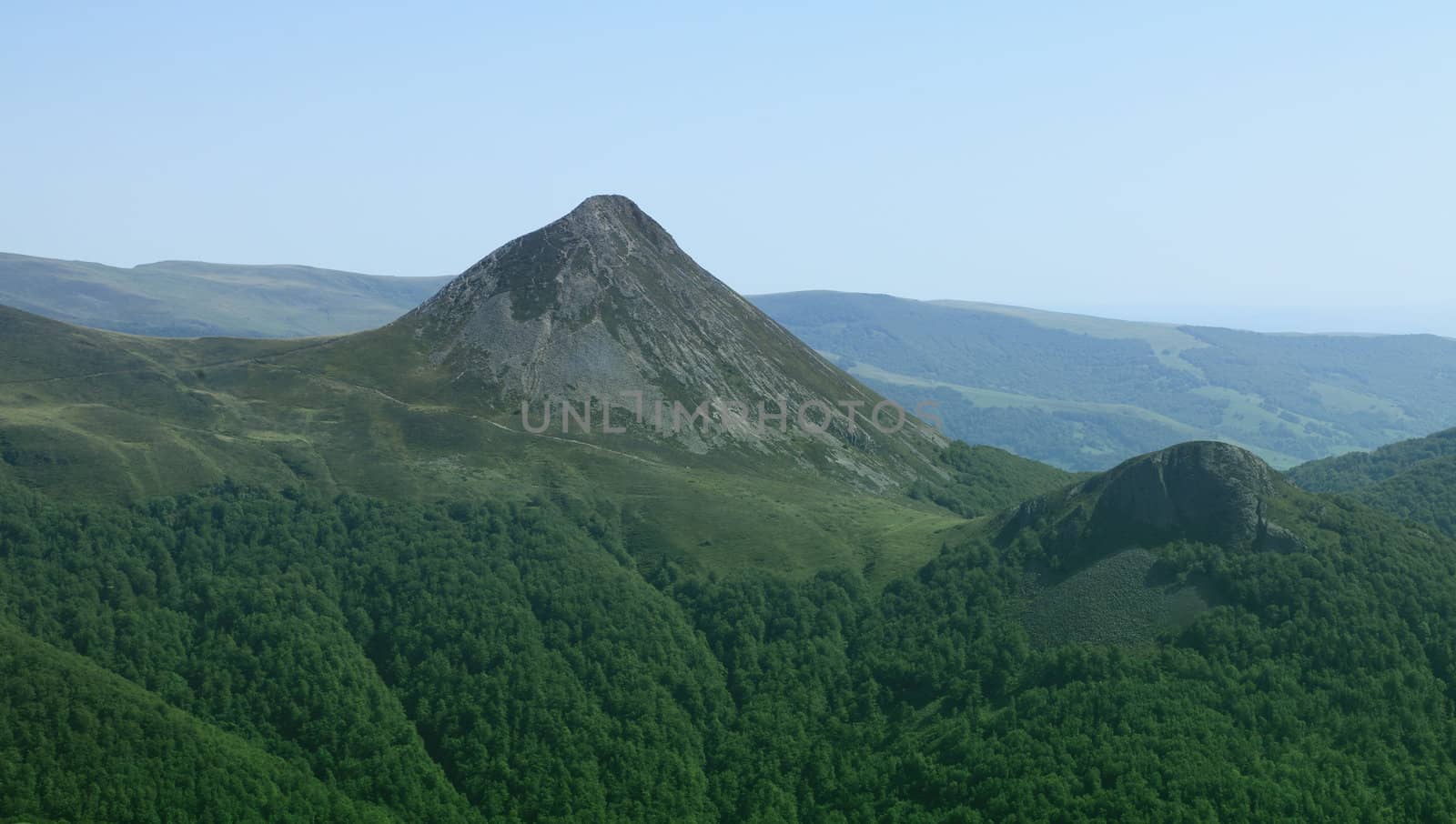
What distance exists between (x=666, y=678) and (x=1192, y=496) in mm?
81715

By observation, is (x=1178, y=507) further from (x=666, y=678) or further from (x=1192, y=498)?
(x=666, y=678)

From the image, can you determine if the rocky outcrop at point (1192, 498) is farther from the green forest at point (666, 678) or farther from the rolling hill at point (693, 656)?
the green forest at point (666, 678)

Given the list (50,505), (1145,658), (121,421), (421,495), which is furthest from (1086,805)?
(121,421)

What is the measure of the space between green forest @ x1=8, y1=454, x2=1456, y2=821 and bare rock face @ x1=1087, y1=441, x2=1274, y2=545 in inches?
155

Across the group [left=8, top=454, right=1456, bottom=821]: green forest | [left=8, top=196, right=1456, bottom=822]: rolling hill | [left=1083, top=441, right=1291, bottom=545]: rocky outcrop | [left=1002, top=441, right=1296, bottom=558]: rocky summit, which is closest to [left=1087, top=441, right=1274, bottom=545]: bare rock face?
[left=1083, top=441, right=1291, bottom=545]: rocky outcrop

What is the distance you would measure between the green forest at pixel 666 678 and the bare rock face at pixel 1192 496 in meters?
3.93

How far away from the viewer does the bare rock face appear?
176m

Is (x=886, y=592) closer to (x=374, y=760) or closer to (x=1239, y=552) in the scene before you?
(x=1239, y=552)

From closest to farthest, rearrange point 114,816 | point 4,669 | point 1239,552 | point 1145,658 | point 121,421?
point 114,816 < point 4,669 < point 1145,658 < point 1239,552 < point 121,421

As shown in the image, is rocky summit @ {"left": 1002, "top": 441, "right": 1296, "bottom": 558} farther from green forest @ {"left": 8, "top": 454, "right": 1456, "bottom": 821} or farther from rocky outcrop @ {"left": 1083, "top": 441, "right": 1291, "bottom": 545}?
green forest @ {"left": 8, "top": 454, "right": 1456, "bottom": 821}

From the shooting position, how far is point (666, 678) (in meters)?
168

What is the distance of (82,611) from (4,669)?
1947 centimetres

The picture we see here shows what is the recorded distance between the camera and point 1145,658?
155375 mm

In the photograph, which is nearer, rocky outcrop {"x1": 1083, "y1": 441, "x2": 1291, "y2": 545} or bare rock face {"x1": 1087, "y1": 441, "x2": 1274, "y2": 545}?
rocky outcrop {"x1": 1083, "y1": 441, "x2": 1291, "y2": 545}
